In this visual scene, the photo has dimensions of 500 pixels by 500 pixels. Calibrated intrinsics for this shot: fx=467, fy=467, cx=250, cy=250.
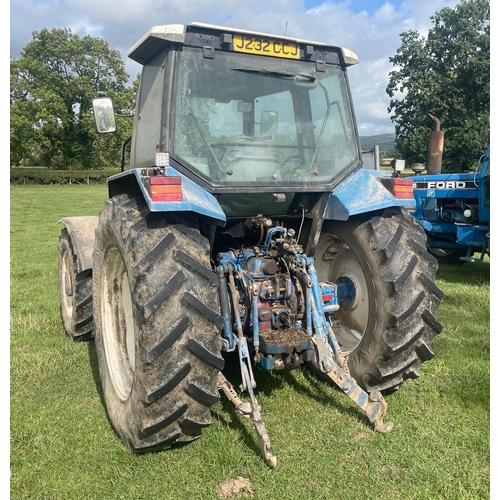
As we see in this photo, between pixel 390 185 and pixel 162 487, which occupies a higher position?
pixel 390 185

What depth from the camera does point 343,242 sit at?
371 centimetres

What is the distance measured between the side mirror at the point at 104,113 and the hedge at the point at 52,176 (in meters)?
36.5

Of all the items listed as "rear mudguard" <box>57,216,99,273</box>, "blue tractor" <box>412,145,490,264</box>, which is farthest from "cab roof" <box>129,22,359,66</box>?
"blue tractor" <box>412,145,490,264</box>

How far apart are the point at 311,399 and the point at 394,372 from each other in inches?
26.2

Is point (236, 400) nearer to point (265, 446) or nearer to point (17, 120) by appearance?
point (265, 446)

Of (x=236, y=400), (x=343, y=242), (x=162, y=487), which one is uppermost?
(x=343, y=242)

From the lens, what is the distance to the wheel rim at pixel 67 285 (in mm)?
4918

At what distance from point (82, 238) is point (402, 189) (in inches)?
117

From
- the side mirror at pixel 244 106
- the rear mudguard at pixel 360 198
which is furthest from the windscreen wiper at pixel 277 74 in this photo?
the rear mudguard at pixel 360 198

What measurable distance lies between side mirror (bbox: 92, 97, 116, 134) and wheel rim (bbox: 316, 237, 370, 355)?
6.65ft

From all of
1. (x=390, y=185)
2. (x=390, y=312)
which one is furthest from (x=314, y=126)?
(x=390, y=312)

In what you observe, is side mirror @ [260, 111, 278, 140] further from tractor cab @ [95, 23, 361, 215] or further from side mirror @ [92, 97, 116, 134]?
side mirror @ [92, 97, 116, 134]

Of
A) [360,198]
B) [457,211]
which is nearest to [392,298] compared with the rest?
[360,198]

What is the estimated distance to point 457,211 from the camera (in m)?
8.30
